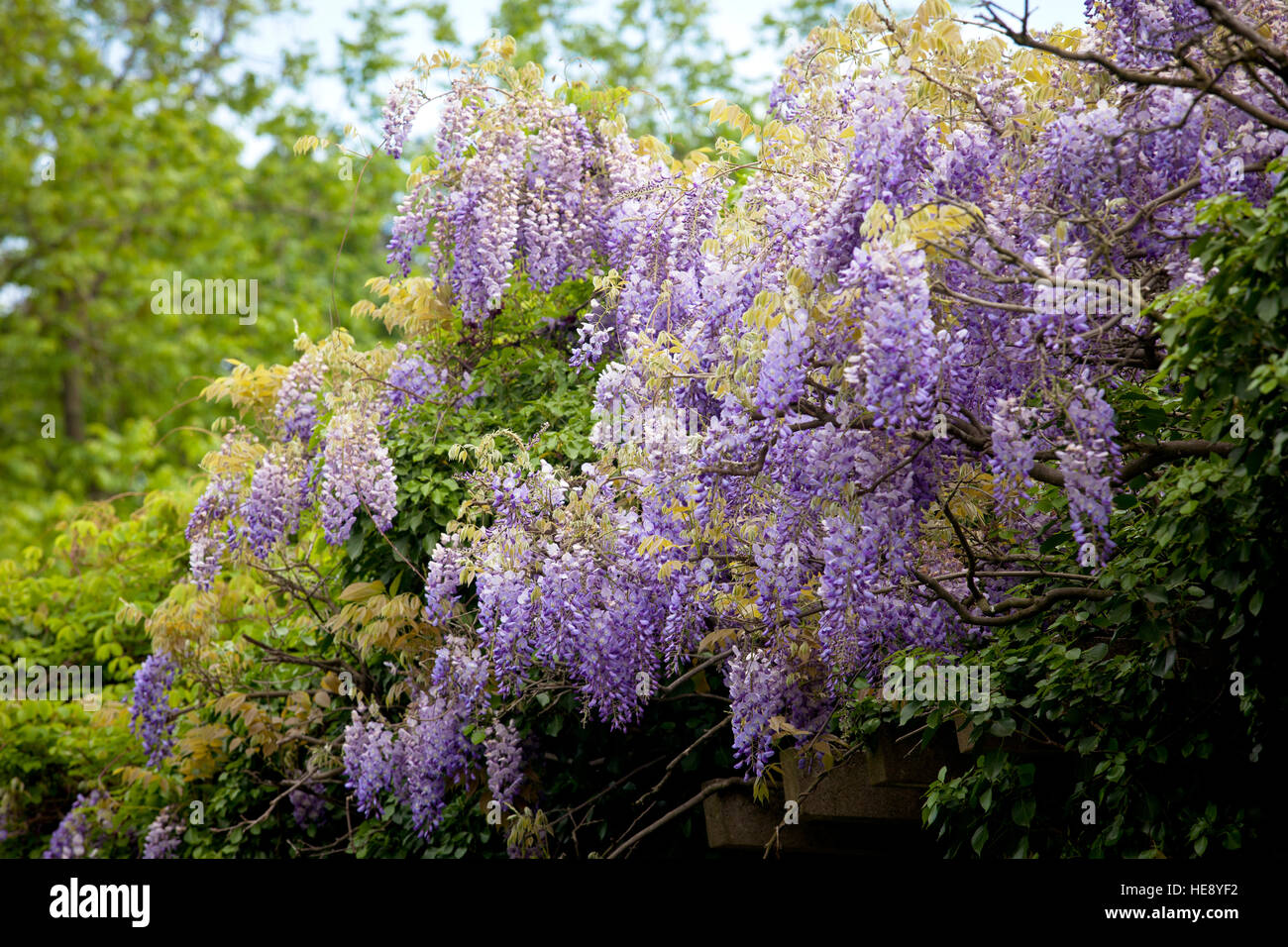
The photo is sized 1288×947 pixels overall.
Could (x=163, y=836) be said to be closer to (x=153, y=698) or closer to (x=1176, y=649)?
(x=153, y=698)

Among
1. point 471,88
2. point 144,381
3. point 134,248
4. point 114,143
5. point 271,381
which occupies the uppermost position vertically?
point 114,143

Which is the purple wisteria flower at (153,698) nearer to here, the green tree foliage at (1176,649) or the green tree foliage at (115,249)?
the green tree foliage at (1176,649)

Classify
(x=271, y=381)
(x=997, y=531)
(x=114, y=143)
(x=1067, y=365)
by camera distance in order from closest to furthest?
1. (x=1067, y=365)
2. (x=997, y=531)
3. (x=271, y=381)
4. (x=114, y=143)

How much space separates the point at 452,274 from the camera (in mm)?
5281

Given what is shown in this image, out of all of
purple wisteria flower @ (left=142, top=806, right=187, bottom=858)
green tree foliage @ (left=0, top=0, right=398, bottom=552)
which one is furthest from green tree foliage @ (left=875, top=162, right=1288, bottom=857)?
green tree foliage @ (left=0, top=0, right=398, bottom=552)

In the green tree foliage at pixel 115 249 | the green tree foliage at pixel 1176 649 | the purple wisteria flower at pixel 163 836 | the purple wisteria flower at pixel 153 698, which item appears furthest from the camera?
the green tree foliage at pixel 115 249

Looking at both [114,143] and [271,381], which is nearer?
[271,381]

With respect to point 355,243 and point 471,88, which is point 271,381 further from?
point 355,243

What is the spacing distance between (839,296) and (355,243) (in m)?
13.5

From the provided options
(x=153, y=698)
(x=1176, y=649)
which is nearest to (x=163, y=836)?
(x=153, y=698)

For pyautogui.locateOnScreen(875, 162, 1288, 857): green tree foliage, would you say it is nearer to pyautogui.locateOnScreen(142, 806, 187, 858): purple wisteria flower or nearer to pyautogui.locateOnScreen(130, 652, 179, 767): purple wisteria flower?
pyautogui.locateOnScreen(130, 652, 179, 767): purple wisteria flower

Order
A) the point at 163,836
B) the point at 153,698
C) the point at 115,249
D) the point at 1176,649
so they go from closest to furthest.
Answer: the point at 1176,649 < the point at 153,698 < the point at 163,836 < the point at 115,249

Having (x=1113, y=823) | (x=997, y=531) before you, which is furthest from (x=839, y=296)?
(x=1113, y=823)

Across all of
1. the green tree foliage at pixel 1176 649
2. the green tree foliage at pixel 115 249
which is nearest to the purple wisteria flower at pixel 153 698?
the green tree foliage at pixel 1176 649
